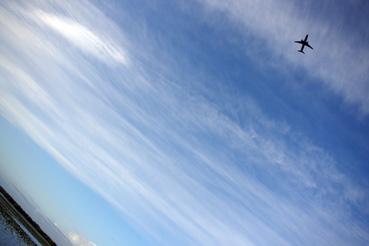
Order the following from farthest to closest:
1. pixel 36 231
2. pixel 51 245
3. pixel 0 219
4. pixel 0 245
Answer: pixel 36 231 → pixel 51 245 → pixel 0 219 → pixel 0 245

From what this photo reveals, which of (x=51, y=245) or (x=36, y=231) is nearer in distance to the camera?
(x=51, y=245)

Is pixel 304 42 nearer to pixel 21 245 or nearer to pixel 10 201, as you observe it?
pixel 21 245

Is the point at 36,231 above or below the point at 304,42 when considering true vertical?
below

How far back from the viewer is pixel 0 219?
98938mm

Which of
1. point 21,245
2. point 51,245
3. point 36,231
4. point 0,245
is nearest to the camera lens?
point 0,245

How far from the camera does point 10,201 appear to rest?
15162 centimetres

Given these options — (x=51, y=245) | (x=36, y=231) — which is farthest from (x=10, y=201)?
(x=51, y=245)

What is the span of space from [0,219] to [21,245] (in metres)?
20.2

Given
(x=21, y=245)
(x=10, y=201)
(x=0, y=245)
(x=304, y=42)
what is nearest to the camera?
(x=0, y=245)

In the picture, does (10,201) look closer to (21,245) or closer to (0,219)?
(0,219)

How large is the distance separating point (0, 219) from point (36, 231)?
142ft

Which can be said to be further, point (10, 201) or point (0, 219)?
point (10, 201)

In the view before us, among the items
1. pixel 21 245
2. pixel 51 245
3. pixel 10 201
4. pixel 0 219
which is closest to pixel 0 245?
pixel 21 245

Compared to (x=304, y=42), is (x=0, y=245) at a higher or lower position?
lower
